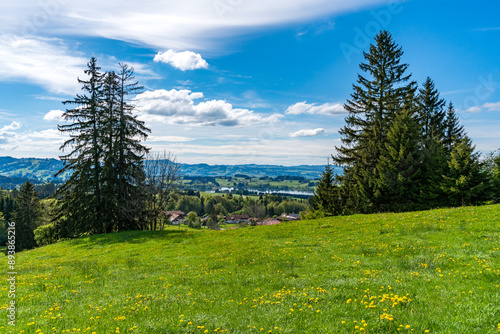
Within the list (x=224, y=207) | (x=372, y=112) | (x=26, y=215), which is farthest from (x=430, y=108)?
(x=224, y=207)

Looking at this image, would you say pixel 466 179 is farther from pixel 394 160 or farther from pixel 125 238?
pixel 125 238

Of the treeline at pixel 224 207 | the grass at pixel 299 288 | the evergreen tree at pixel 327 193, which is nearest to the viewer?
the grass at pixel 299 288

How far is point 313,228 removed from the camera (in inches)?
1008

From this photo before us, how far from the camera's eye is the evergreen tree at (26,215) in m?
68.2

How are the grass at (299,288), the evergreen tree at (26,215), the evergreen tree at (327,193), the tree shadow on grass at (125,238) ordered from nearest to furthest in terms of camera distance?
the grass at (299,288) → the tree shadow on grass at (125,238) → the evergreen tree at (327,193) → the evergreen tree at (26,215)

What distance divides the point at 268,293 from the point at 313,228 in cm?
1614

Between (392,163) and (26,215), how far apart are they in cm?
8548

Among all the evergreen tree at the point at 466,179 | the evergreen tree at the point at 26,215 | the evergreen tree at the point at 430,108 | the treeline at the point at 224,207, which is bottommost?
the treeline at the point at 224,207

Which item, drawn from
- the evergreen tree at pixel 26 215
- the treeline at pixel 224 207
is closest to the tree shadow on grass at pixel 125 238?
the evergreen tree at pixel 26 215

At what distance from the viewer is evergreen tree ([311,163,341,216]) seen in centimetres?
4403

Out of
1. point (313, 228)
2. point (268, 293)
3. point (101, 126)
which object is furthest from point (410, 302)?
point (101, 126)

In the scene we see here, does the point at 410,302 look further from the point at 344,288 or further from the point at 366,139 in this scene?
the point at 366,139

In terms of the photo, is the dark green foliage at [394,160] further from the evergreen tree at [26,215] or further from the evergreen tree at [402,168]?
the evergreen tree at [26,215]

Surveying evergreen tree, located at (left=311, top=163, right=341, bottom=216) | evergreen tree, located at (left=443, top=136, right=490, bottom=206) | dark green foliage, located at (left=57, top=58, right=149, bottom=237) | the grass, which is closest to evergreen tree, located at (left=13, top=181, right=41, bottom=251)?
dark green foliage, located at (left=57, top=58, right=149, bottom=237)
